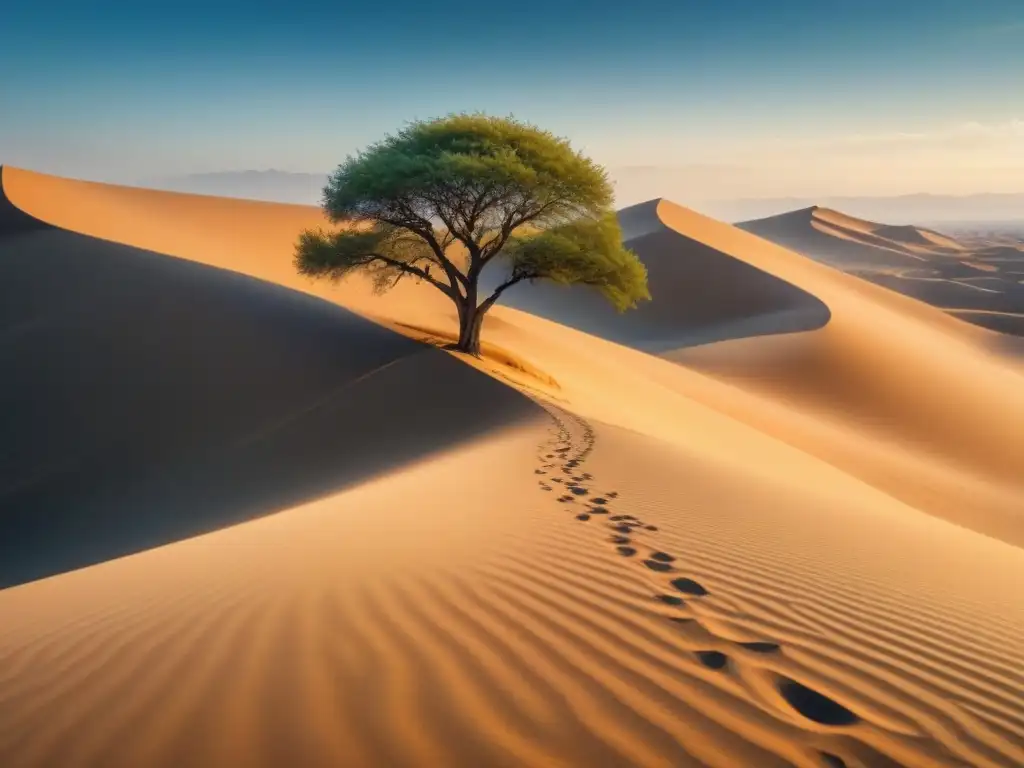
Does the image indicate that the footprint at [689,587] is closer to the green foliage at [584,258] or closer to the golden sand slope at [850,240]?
the green foliage at [584,258]

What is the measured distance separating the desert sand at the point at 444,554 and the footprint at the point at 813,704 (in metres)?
0.02

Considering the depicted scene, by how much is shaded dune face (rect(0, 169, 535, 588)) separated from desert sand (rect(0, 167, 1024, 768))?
0.07m

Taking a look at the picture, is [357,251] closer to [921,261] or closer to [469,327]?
[469,327]

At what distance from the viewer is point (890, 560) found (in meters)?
5.62

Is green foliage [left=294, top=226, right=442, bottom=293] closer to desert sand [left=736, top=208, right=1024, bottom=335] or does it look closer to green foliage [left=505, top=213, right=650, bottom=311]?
green foliage [left=505, top=213, right=650, bottom=311]

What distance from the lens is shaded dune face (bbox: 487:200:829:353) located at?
32219mm

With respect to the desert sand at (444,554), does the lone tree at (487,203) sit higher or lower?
higher

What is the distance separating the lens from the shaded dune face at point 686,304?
A: 32.2 metres

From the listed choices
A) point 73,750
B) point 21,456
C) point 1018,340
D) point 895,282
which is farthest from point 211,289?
point 895,282

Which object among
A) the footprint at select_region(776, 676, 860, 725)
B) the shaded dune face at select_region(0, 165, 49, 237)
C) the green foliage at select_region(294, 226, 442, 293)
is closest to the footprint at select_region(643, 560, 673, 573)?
the footprint at select_region(776, 676, 860, 725)

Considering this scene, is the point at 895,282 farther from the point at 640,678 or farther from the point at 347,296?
the point at 640,678

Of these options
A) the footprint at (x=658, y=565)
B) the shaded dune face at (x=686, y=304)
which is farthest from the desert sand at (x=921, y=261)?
the footprint at (x=658, y=565)

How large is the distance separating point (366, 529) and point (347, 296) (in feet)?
68.8

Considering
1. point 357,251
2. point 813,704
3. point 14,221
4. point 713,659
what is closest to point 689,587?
point 713,659
